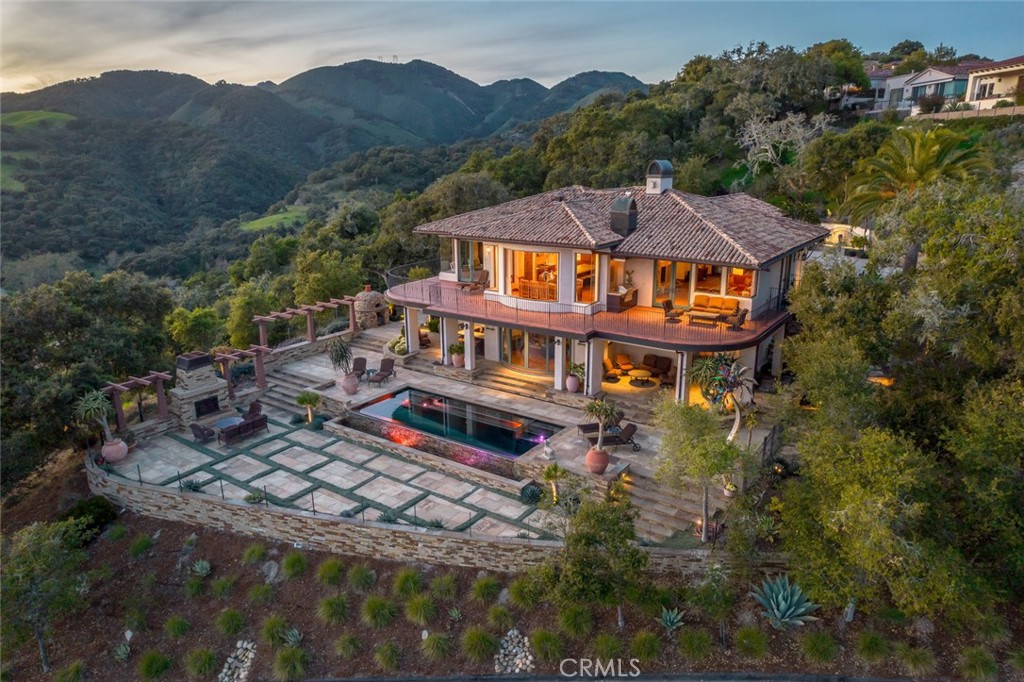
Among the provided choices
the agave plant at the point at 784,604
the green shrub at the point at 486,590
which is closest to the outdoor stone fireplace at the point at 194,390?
the green shrub at the point at 486,590

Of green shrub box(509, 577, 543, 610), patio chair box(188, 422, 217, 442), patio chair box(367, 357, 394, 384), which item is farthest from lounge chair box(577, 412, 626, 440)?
patio chair box(188, 422, 217, 442)

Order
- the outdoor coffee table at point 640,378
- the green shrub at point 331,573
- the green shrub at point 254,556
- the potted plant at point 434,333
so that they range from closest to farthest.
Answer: the green shrub at point 331,573, the green shrub at point 254,556, the outdoor coffee table at point 640,378, the potted plant at point 434,333

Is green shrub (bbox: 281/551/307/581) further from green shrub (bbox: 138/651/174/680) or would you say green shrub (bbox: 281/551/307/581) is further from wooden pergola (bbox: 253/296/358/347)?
wooden pergola (bbox: 253/296/358/347)

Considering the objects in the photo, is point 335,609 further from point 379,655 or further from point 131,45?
point 131,45

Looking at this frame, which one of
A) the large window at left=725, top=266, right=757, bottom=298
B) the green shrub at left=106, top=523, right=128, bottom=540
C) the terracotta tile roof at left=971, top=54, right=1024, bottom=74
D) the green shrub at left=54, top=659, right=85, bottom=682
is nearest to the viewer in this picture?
the green shrub at left=54, top=659, right=85, bottom=682

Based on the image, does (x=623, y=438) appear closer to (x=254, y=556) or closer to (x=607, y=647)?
(x=607, y=647)

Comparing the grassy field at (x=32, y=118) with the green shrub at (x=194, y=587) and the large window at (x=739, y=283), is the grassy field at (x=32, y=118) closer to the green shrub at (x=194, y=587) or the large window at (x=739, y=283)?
the green shrub at (x=194, y=587)
